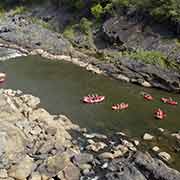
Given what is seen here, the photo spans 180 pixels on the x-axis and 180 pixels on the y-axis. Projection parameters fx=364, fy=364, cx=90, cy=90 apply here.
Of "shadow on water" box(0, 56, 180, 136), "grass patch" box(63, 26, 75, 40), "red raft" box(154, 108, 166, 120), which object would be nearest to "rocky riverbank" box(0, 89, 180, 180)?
"shadow on water" box(0, 56, 180, 136)

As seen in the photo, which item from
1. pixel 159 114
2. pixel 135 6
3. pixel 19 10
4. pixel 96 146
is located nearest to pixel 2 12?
pixel 19 10

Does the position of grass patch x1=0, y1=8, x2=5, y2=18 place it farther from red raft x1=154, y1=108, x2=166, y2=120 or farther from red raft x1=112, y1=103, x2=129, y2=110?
red raft x1=154, y1=108, x2=166, y2=120

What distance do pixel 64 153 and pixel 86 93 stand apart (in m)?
11.2

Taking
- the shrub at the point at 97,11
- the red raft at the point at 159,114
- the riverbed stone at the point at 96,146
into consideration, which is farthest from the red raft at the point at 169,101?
the shrub at the point at 97,11

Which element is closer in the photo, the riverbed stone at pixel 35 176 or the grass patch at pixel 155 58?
the riverbed stone at pixel 35 176

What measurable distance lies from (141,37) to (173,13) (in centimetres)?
438

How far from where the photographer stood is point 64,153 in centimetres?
2062

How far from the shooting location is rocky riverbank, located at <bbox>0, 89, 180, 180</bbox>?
1900cm

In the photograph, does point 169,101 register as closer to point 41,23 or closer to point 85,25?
point 85,25

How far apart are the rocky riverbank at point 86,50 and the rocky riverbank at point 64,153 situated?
1029 cm

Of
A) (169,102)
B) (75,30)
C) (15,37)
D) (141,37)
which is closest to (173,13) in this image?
(141,37)

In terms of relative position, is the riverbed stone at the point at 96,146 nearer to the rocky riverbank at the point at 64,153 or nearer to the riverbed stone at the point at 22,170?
the rocky riverbank at the point at 64,153

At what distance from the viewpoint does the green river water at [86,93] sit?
2575cm

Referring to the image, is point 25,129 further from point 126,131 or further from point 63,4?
point 63,4
